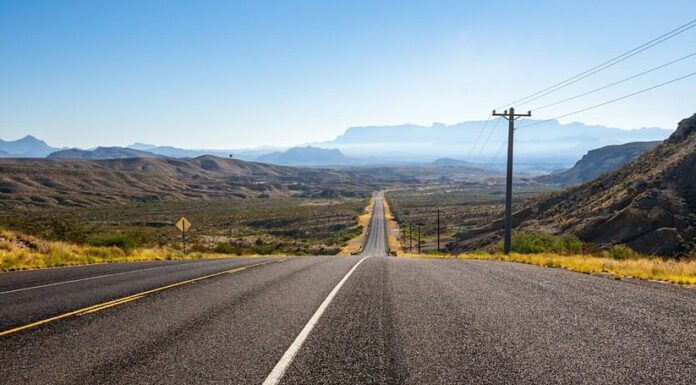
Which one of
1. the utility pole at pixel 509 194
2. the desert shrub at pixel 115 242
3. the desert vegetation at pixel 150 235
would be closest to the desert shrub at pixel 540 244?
the utility pole at pixel 509 194

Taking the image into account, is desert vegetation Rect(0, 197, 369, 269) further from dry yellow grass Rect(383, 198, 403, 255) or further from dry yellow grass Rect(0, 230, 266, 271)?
dry yellow grass Rect(383, 198, 403, 255)

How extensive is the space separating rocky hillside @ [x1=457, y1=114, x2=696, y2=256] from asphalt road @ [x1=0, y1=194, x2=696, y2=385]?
2501 centimetres

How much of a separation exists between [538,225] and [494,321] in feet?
157

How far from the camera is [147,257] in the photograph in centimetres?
2425

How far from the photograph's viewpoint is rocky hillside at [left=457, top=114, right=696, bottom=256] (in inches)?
1225

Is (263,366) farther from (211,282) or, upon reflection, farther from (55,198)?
(55,198)

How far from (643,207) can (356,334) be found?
3647 cm

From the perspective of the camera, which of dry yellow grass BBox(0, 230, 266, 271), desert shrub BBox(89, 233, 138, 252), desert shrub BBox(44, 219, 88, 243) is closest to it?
dry yellow grass BBox(0, 230, 266, 271)

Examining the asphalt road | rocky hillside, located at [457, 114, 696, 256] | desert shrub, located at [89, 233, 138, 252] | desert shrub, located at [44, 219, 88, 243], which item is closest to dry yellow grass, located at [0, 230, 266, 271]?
desert shrub, located at [89, 233, 138, 252]

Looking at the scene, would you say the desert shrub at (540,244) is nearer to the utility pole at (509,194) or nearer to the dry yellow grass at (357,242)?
the utility pole at (509,194)

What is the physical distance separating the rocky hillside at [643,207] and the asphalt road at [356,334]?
2501 cm

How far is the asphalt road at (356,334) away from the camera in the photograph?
470 cm

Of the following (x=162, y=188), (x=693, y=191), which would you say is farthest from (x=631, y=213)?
(x=162, y=188)

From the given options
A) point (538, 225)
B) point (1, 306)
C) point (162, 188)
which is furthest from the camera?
point (162, 188)
